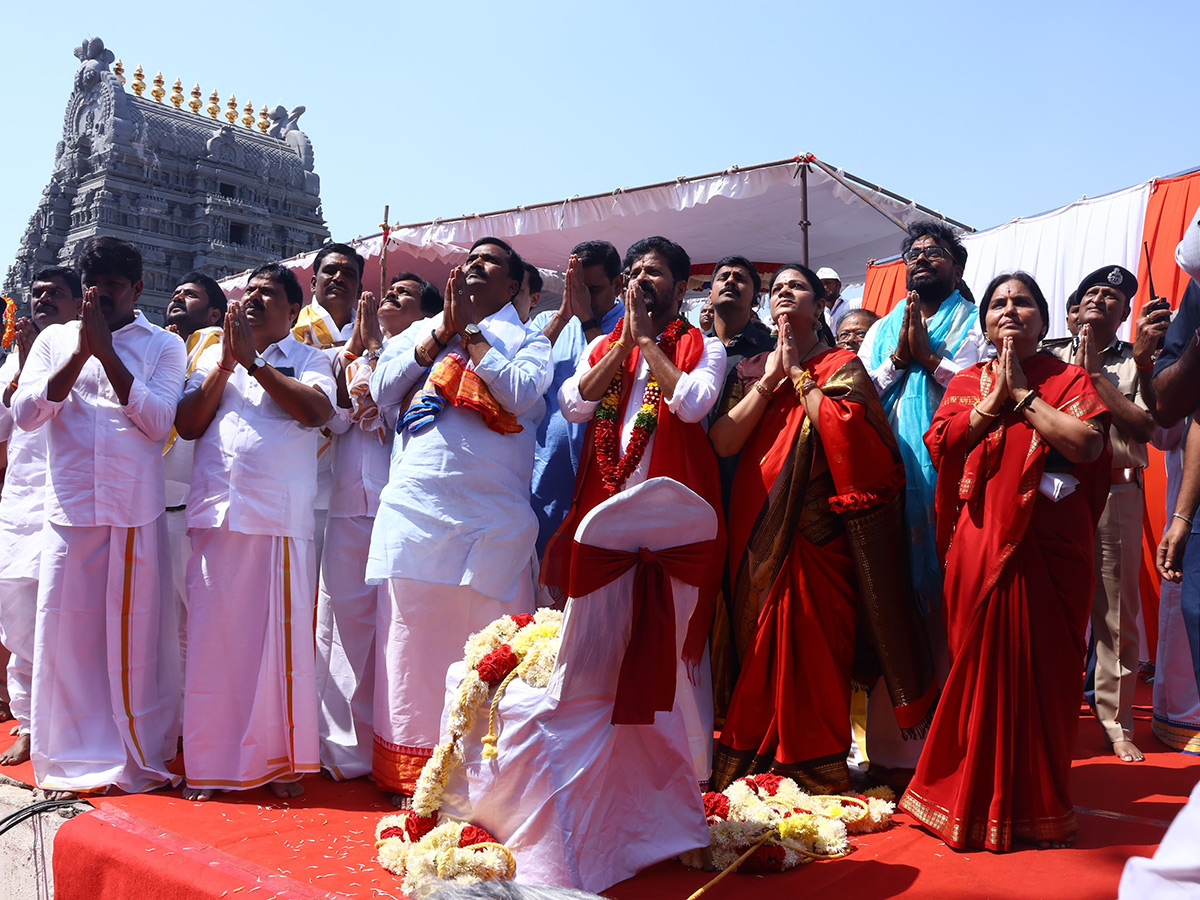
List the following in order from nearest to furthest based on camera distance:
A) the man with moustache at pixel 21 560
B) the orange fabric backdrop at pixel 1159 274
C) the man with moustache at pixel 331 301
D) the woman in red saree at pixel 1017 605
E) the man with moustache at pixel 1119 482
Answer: the woman in red saree at pixel 1017 605 → the man with moustache at pixel 1119 482 → the man with moustache at pixel 21 560 → the man with moustache at pixel 331 301 → the orange fabric backdrop at pixel 1159 274

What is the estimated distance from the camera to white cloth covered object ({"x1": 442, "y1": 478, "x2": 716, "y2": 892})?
8.30 feet

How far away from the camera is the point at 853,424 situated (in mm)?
3285

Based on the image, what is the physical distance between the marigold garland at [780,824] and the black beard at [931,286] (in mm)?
1934

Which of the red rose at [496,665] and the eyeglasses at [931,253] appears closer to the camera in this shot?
the red rose at [496,665]

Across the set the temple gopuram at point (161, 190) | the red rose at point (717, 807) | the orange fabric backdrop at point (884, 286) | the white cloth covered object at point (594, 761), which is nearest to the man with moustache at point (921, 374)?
the red rose at point (717, 807)

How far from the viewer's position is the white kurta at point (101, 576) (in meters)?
3.62

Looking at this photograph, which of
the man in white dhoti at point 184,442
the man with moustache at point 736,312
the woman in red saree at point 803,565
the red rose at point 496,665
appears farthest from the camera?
the man in white dhoti at point 184,442

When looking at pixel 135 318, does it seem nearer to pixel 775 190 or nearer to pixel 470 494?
pixel 470 494

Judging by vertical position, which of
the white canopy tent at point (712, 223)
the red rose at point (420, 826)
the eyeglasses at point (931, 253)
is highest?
the white canopy tent at point (712, 223)

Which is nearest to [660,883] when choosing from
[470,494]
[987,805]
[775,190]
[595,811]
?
[595,811]

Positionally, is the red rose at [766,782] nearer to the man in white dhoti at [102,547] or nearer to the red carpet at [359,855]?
the red carpet at [359,855]

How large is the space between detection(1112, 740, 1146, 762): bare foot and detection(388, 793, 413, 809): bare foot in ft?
8.73

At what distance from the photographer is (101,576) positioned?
147 inches

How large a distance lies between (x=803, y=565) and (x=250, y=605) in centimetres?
202
